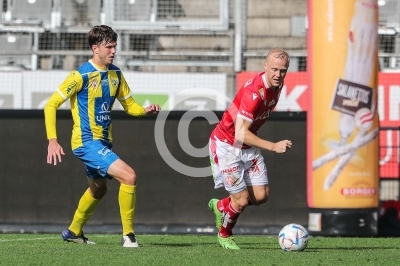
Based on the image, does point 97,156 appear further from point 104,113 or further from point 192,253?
point 192,253

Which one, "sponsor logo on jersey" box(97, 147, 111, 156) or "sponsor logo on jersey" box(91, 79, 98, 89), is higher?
"sponsor logo on jersey" box(91, 79, 98, 89)

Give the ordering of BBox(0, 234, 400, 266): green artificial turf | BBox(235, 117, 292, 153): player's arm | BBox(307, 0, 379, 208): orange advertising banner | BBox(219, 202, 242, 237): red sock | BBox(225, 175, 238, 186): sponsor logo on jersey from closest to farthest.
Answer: BBox(0, 234, 400, 266): green artificial turf
BBox(235, 117, 292, 153): player's arm
BBox(225, 175, 238, 186): sponsor logo on jersey
BBox(219, 202, 242, 237): red sock
BBox(307, 0, 379, 208): orange advertising banner

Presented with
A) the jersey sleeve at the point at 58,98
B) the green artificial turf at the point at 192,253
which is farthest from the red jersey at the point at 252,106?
the jersey sleeve at the point at 58,98

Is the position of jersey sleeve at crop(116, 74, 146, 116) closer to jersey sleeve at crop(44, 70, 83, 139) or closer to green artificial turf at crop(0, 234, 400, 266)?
jersey sleeve at crop(44, 70, 83, 139)

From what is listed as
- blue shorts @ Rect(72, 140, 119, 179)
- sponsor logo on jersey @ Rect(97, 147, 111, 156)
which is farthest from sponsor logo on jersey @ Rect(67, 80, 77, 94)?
sponsor logo on jersey @ Rect(97, 147, 111, 156)

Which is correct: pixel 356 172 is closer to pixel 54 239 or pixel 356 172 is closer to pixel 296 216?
pixel 296 216

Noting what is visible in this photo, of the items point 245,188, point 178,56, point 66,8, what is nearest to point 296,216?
point 245,188

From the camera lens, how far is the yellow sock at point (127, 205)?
7.98m

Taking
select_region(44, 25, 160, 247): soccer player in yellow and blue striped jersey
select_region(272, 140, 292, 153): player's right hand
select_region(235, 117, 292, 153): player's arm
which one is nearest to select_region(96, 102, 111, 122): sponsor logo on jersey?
select_region(44, 25, 160, 247): soccer player in yellow and blue striped jersey

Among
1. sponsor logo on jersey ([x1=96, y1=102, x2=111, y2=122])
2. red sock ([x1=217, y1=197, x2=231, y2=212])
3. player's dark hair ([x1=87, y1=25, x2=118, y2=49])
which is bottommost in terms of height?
red sock ([x1=217, y1=197, x2=231, y2=212])

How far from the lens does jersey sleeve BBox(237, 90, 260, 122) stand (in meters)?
7.52

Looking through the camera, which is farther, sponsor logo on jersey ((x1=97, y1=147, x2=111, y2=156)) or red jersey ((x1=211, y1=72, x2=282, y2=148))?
sponsor logo on jersey ((x1=97, y1=147, x2=111, y2=156))

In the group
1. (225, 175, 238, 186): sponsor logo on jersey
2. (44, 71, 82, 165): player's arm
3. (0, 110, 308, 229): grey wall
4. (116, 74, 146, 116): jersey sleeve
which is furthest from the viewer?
(0, 110, 308, 229): grey wall

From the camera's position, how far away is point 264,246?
8.67 meters
